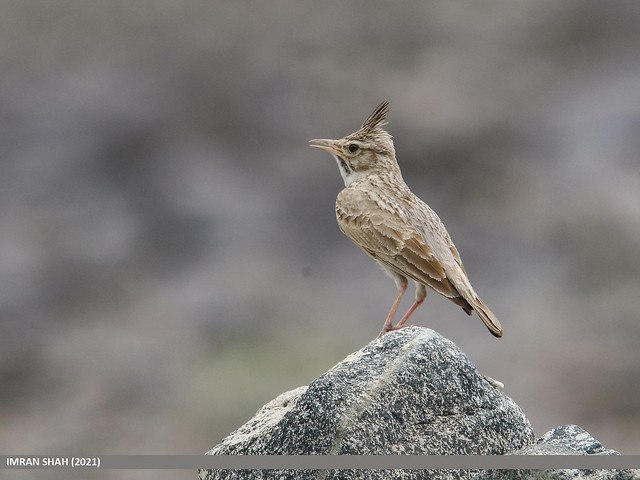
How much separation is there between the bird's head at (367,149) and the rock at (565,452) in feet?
11.2

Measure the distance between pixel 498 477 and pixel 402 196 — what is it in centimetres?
327

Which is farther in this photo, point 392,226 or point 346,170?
point 346,170

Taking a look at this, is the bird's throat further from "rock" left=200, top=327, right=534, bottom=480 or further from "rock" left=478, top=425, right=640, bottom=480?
"rock" left=478, top=425, right=640, bottom=480

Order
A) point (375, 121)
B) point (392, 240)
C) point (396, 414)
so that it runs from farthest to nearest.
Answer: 1. point (375, 121)
2. point (392, 240)
3. point (396, 414)

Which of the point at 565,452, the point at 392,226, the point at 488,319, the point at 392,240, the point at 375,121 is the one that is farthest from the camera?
the point at 375,121

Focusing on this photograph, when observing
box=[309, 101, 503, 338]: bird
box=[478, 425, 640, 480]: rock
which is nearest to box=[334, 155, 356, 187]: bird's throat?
box=[309, 101, 503, 338]: bird

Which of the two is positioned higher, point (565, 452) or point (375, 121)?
point (375, 121)

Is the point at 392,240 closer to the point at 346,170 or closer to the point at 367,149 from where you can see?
the point at 367,149

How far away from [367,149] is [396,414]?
3394mm

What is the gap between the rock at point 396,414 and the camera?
5.04 m

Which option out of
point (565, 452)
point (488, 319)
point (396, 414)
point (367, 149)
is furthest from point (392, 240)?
point (565, 452)

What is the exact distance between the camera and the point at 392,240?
6.98 meters

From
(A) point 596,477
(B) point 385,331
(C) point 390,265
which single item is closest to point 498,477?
(A) point 596,477

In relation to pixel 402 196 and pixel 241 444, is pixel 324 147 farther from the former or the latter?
pixel 241 444
